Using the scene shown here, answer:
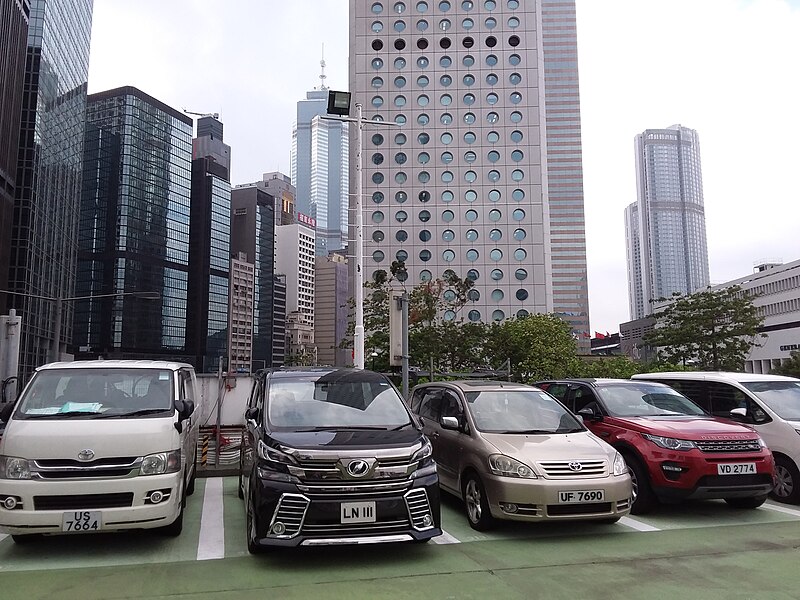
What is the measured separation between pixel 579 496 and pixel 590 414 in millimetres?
2550

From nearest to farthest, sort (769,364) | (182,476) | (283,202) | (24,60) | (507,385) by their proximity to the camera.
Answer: (182,476) < (507,385) < (24,60) < (769,364) < (283,202)

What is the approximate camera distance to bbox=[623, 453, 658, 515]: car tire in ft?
25.0

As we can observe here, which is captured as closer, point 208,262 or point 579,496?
point 579,496

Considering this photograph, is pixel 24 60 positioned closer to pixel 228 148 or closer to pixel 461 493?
pixel 461 493

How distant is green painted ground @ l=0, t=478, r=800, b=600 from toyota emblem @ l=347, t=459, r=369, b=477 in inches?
32.7

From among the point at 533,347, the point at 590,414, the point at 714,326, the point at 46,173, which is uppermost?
the point at 46,173

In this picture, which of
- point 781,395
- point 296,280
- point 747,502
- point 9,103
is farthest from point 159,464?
point 296,280

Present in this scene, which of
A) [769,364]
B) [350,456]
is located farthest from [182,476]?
→ [769,364]

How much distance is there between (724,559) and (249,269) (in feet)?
463

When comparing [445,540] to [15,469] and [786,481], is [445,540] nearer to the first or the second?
[15,469]

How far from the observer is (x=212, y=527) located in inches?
284

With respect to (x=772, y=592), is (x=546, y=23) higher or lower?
higher

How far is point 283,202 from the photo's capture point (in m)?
179

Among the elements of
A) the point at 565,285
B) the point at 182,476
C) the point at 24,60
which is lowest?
the point at 182,476
